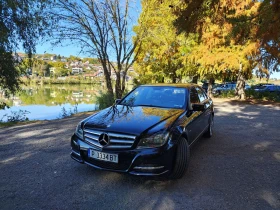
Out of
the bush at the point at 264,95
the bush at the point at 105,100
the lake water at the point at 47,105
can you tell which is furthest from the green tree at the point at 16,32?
the bush at the point at 264,95

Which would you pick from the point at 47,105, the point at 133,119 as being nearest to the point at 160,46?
the point at 47,105

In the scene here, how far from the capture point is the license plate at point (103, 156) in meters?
2.82

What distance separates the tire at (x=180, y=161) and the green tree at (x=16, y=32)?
24.8 ft

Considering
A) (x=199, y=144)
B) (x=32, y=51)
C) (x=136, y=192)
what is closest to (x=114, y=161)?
(x=136, y=192)

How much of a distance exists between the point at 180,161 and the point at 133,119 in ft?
3.04

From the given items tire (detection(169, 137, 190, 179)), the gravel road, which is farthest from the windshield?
the gravel road

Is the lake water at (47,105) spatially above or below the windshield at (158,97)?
below

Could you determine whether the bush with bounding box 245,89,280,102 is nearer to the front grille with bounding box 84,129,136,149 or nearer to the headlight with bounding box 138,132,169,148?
the headlight with bounding box 138,132,169,148

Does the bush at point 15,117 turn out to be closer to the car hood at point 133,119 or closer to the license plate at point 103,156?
the car hood at point 133,119

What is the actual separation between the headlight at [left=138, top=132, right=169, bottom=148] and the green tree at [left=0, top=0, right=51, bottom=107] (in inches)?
288

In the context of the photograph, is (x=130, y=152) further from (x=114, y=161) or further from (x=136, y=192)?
(x=136, y=192)

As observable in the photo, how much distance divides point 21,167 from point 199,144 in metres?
3.72

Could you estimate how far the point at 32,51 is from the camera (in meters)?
9.32

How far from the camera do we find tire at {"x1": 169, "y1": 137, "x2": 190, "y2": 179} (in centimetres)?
297
